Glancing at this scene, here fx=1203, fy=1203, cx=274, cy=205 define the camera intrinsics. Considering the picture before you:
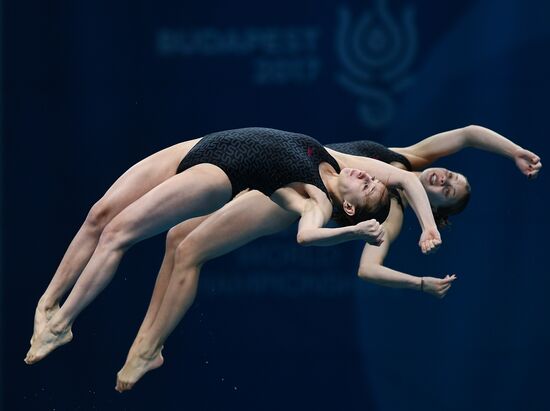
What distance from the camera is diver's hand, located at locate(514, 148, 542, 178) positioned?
633 centimetres

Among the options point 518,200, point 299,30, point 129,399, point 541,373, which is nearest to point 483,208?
point 518,200

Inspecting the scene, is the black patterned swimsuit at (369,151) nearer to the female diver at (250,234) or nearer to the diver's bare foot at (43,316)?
the female diver at (250,234)

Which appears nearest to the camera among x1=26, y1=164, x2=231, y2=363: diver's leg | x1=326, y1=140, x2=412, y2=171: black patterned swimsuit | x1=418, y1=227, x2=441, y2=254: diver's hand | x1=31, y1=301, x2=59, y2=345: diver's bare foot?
x1=418, y1=227, x2=441, y2=254: diver's hand

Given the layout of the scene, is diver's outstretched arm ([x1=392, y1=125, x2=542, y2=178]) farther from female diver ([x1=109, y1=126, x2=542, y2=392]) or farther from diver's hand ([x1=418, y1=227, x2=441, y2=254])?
diver's hand ([x1=418, y1=227, x2=441, y2=254])

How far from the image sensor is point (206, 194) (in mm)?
5566

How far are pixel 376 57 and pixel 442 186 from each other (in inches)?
55.3

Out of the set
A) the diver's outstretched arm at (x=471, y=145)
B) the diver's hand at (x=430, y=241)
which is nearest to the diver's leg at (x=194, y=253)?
the diver's outstretched arm at (x=471, y=145)

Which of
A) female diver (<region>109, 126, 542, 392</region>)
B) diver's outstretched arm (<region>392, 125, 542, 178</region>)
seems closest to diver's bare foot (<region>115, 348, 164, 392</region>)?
female diver (<region>109, 126, 542, 392</region>)

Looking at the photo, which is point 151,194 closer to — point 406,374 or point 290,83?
point 290,83

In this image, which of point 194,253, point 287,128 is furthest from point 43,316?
point 287,128

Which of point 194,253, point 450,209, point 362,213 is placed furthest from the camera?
point 450,209

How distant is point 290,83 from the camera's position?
24.8 feet

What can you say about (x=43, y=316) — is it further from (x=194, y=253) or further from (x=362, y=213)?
(x=362, y=213)

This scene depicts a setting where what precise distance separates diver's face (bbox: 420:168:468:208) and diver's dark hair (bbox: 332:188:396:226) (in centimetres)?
69
